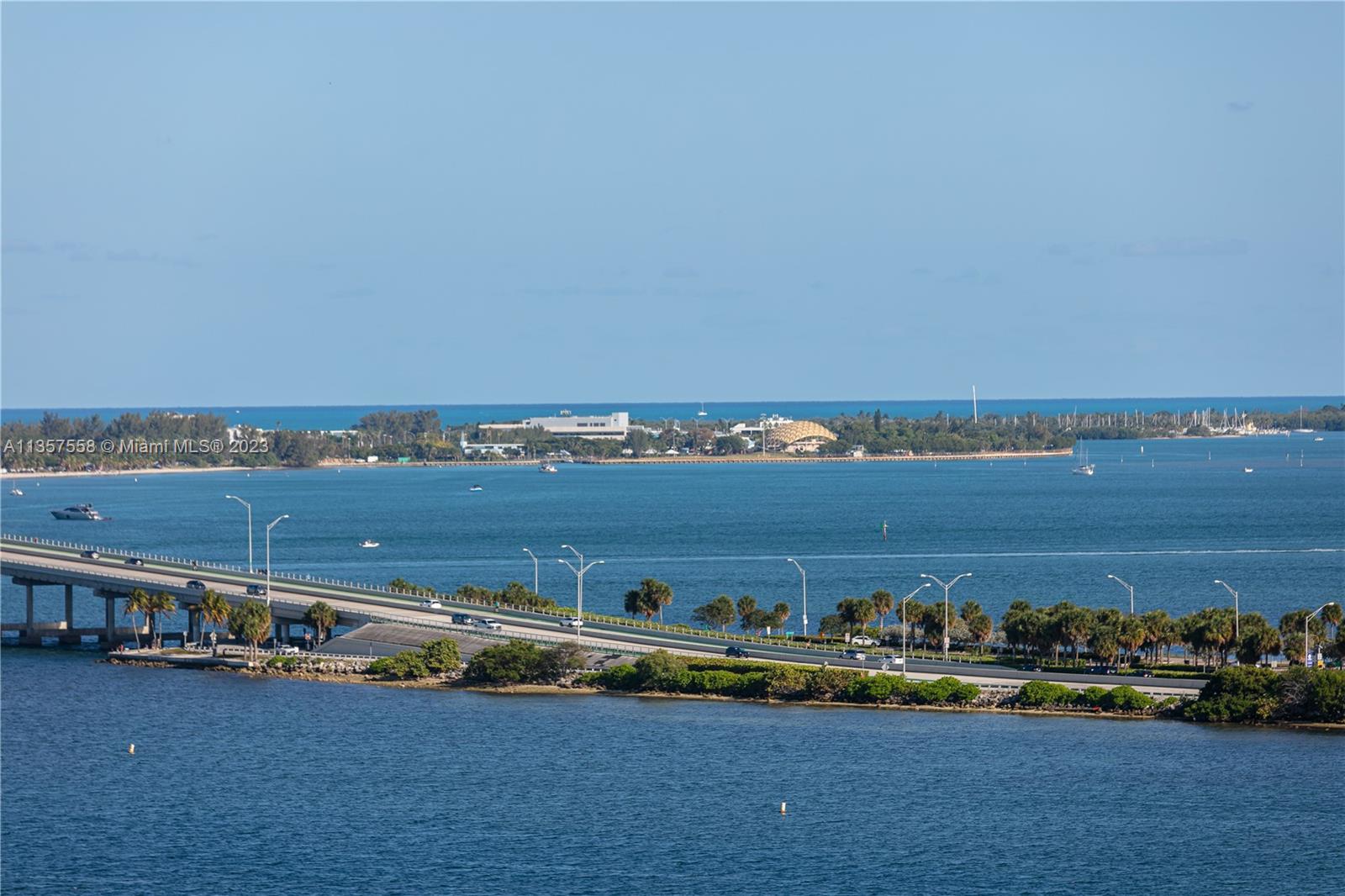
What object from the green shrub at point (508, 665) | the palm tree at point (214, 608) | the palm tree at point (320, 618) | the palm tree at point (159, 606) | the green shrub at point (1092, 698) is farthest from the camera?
the palm tree at point (159, 606)

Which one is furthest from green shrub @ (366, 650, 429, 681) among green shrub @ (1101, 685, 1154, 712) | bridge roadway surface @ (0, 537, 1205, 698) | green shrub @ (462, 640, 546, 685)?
green shrub @ (1101, 685, 1154, 712)

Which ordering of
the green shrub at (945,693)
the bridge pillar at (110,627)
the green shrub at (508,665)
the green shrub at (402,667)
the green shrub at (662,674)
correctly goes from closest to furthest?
the green shrub at (945,693) < the green shrub at (662,674) < the green shrub at (508,665) < the green shrub at (402,667) < the bridge pillar at (110,627)

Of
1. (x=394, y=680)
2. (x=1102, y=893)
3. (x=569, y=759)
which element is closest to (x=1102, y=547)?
(x=394, y=680)

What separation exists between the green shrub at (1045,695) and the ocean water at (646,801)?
1.93m

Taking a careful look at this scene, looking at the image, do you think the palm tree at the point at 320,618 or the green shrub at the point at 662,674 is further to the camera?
the palm tree at the point at 320,618

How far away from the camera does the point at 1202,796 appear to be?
234ft

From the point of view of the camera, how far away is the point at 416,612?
4631 inches

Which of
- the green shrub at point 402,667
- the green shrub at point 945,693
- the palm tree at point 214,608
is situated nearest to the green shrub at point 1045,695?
the green shrub at point 945,693

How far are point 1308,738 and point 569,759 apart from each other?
32.5 meters

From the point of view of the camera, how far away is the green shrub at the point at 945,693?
9044 cm

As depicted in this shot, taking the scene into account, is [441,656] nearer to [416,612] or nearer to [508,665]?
[508,665]

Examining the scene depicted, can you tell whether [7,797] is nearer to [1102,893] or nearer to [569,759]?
[569,759]

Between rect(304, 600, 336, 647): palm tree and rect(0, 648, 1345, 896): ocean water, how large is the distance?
18.7m

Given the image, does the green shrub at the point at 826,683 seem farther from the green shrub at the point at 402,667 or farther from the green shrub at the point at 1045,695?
the green shrub at the point at 402,667
